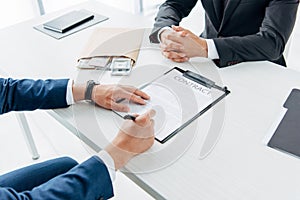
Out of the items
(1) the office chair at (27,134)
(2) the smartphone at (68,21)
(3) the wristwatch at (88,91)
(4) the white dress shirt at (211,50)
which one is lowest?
(1) the office chair at (27,134)

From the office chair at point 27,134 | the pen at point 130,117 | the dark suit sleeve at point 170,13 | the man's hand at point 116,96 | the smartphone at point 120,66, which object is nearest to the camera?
the pen at point 130,117

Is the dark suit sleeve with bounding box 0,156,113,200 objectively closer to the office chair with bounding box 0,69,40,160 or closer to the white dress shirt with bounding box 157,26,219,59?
the white dress shirt with bounding box 157,26,219,59

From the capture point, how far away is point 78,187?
697 mm

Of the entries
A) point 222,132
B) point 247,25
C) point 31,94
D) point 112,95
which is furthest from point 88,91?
point 247,25

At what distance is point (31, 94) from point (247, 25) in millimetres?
878

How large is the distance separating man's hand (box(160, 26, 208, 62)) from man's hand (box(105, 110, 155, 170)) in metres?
0.39

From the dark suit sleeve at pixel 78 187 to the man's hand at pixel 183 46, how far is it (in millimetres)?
542

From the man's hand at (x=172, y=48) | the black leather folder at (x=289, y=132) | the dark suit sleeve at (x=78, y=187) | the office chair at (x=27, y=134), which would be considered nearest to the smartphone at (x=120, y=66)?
the man's hand at (x=172, y=48)

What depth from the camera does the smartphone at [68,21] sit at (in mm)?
1371

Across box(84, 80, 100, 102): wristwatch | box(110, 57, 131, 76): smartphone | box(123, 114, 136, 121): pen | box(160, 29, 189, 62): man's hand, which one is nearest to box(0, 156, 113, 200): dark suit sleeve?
box(123, 114, 136, 121): pen

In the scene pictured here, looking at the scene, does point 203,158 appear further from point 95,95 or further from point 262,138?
point 95,95

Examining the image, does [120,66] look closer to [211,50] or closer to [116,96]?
[116,96]

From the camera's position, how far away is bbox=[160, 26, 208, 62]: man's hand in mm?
1118

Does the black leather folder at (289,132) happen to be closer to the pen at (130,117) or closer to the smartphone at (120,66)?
the pen at (130,117)
